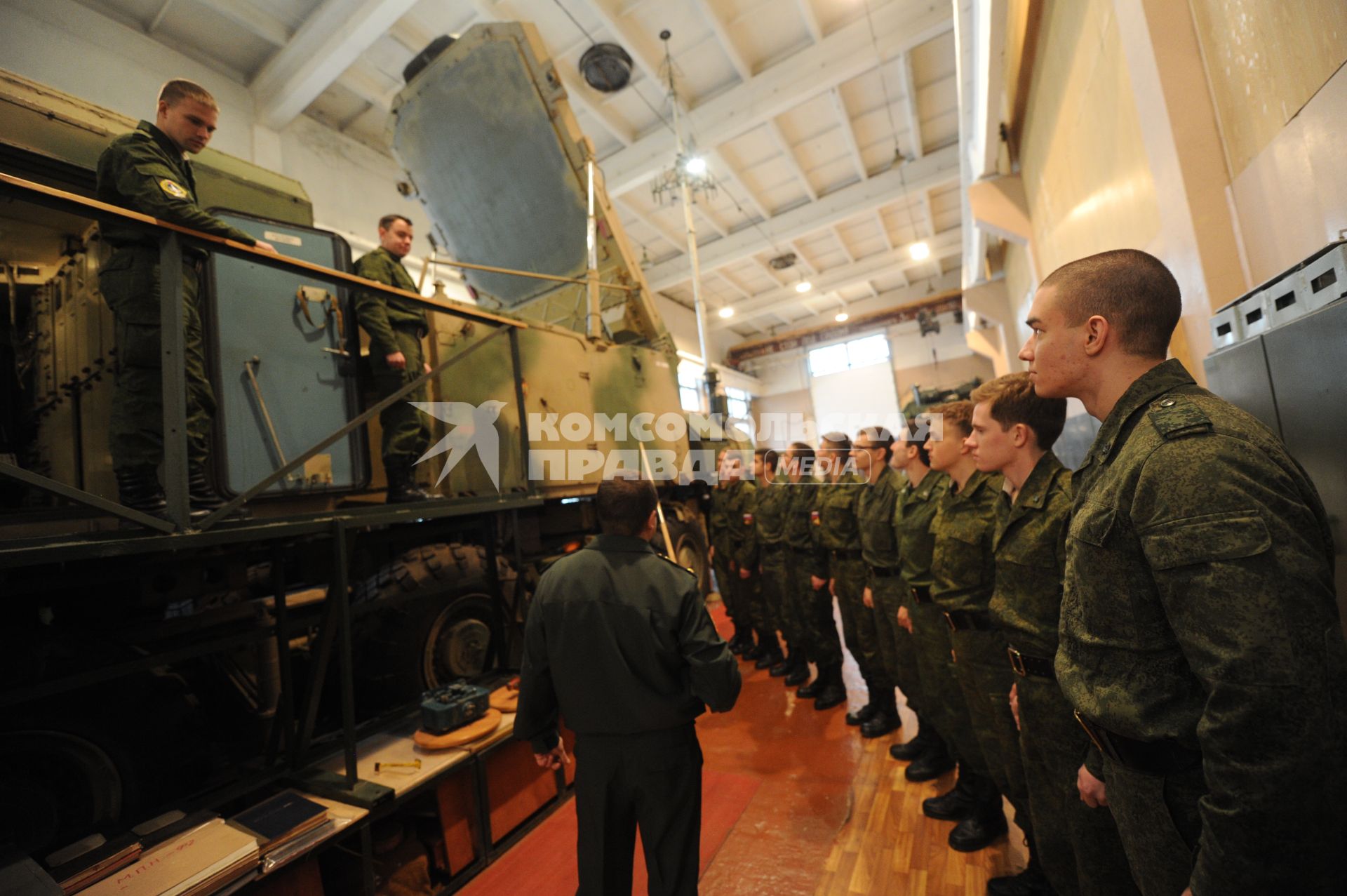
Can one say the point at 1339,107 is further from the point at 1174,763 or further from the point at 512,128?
the point at 512,128

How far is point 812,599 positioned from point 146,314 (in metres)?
4.03

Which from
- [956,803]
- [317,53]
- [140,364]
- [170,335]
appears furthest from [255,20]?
[956,803]

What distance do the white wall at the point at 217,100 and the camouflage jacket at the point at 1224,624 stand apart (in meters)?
7.38

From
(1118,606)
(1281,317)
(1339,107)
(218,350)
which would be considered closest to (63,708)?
(218,350)

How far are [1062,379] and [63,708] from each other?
3.38 metres

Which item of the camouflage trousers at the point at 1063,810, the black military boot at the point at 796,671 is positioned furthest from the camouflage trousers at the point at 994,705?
the black military boot at the point at 796,671

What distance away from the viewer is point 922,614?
2.72 metres

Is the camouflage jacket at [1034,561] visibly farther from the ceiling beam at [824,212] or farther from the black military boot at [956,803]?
the ceiling beam at [824,212]

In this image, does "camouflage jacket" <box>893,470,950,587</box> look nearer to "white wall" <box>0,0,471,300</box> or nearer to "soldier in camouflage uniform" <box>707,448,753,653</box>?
"soldier in camouflage uniform" <box>707,448,753,653</box>

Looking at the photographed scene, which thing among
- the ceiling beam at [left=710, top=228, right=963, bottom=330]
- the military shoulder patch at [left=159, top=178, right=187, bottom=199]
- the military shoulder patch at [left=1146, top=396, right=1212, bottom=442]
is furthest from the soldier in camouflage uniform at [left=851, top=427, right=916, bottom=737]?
the ceiling beam at [left=710, top=228, right=963, bottom=330]

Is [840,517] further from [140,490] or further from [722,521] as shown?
[140,490]

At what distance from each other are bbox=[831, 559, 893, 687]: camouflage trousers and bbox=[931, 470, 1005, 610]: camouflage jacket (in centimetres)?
141

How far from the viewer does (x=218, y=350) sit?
2.59 meters

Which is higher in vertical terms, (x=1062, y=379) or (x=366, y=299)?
(x=366, y=299)
